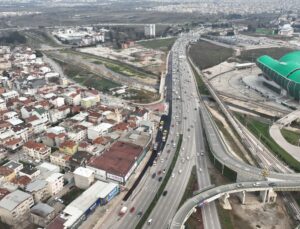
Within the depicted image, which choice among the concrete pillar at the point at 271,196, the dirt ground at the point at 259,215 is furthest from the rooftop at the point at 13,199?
the concrete pillar at the point at 271,196

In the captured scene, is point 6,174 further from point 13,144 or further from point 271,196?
point 271,196

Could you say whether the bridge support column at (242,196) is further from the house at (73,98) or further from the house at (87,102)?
the house at (73,98)

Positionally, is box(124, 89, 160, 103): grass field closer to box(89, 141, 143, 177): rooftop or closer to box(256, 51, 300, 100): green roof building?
box(89, 141, 143, 177): rooftop

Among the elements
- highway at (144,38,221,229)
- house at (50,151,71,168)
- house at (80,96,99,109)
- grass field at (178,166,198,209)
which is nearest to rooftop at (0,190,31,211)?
house at (50,151,71,168)

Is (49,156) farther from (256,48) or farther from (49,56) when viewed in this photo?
(256,48)

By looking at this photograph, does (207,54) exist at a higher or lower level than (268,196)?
higher

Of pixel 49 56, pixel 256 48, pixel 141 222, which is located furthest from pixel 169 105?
pixel 256 48

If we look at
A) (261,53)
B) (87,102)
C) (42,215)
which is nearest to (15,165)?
(42,215)
